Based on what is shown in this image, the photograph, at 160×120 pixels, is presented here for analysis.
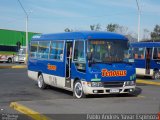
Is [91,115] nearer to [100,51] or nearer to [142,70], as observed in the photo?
[100,51]

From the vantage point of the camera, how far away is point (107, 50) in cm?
1550

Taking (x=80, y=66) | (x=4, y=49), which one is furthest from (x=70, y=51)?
(x=4, y=49)

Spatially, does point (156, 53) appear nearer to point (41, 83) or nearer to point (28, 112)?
point (41, 83)

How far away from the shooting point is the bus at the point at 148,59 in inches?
1024

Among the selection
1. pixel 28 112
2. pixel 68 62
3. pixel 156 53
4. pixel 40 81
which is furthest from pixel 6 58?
pixel 28 112

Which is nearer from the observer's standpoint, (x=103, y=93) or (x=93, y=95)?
(x=103, y=93)

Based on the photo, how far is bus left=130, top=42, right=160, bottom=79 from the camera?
85.4 ft

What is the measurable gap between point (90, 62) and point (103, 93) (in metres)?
1.22

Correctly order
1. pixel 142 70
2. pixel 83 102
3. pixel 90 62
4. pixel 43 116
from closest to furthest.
Result: pixel 43 116 < pixel 83 102 < pixel 90 62 < pixel 142 70

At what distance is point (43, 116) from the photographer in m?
10.8

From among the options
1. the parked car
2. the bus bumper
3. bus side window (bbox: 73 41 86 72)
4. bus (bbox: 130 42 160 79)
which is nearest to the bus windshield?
bus side window (bbox: 73 41 86 72)

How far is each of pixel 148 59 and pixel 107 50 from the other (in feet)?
39.0

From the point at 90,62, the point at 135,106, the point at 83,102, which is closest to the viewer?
the point at 135,106

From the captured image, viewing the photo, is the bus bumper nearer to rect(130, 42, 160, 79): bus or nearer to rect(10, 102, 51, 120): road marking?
rect(10, 102, 51, 120): road marking
